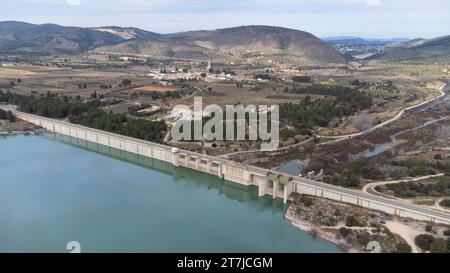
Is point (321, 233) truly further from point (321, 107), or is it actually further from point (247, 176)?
point (321, 107)

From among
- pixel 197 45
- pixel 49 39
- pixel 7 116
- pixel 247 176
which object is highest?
pixel 49 39

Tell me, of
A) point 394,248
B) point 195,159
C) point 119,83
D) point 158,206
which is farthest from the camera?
point 119,83

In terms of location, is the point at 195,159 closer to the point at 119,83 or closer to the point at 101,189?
the point at 101,189

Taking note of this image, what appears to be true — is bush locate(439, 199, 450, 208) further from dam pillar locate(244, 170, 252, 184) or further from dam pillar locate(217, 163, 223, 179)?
dam pillar locate(217, 163, 223, 179)

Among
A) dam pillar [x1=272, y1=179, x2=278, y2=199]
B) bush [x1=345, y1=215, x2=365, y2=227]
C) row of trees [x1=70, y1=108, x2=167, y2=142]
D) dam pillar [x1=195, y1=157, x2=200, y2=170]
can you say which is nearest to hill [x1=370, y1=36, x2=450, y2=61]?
row of trees [x1=70, y1=108, x2=167, y2=142]

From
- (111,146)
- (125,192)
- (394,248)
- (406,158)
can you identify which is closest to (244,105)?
(111,146)

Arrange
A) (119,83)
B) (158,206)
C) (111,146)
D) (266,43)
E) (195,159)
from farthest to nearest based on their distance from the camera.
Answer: (266,43) → (119,83) → (111,146) → (195,159) → (158,206)

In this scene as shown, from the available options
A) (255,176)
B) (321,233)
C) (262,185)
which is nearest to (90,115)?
(255,176)
